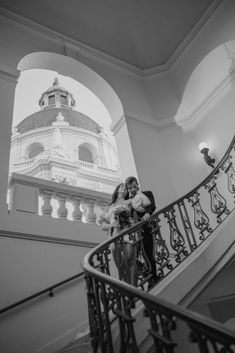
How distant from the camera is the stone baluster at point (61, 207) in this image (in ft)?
18.3

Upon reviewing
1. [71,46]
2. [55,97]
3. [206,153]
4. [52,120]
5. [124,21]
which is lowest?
[206,153]

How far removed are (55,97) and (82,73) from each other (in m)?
37.6

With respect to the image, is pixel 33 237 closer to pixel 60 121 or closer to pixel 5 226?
pixel 5 226

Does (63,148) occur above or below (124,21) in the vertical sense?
above

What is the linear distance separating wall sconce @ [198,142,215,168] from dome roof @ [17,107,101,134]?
29104 millimetres

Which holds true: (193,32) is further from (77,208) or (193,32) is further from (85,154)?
(85,154)

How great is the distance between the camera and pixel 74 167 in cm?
2592

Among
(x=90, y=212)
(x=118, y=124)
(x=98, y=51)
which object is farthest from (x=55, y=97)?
(x=90, y=212)

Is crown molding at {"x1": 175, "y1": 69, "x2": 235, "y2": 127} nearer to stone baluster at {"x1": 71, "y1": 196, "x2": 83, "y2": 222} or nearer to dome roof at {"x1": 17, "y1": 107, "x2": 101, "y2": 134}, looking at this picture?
stone baluster at {"x1": 71, "y1": 196, "x2": 83, "y2": 222}

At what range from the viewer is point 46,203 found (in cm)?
556

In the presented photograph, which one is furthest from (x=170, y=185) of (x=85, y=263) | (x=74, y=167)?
(x=74, y=167)

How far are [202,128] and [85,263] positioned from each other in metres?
6.22

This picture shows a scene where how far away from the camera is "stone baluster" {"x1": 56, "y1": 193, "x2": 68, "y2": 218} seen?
18.3 feet

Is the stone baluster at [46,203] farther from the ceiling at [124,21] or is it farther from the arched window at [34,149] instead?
the arched window at [34,149]
